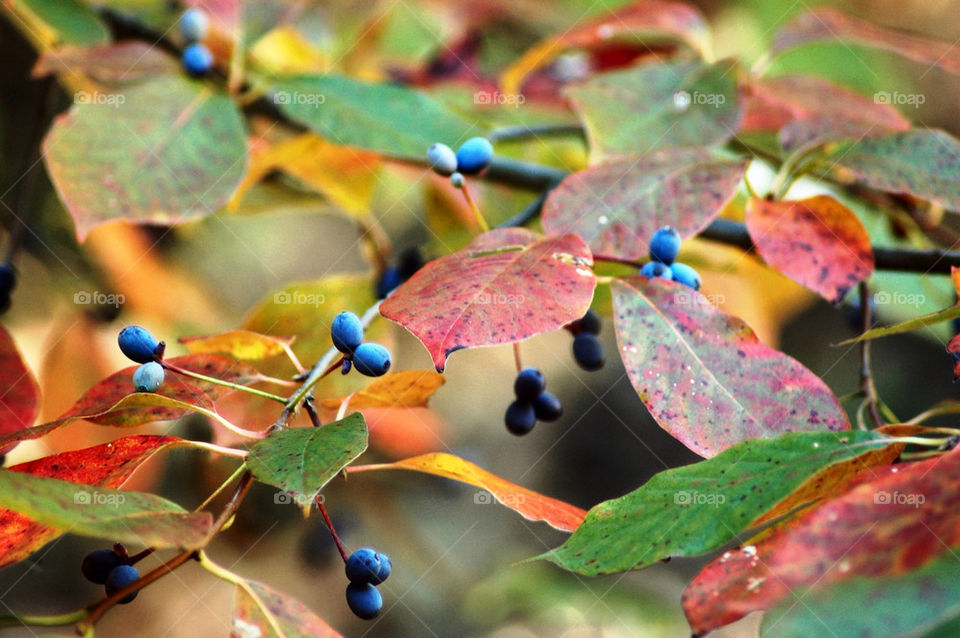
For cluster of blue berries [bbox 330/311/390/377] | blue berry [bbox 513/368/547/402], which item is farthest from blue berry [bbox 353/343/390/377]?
blue berry [bbox 513/368/547/402]

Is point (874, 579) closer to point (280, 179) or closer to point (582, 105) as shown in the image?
point (582, 105)

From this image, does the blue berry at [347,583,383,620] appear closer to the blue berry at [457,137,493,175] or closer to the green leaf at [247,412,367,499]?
the green leaf at [247,412,367,499]

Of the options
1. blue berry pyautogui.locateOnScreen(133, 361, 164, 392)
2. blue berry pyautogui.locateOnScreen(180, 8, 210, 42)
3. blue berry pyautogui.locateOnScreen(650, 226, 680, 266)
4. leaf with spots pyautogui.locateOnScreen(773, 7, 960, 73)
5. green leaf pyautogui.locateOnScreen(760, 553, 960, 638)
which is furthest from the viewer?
blue berry pyautogui.locateOnScreen(180, 8, 210, 42)

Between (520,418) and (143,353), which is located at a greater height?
(143,353)

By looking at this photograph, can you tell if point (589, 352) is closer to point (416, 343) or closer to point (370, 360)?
point (370, 360)

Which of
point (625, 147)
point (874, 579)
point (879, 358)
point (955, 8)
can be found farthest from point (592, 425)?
point (874, 579)

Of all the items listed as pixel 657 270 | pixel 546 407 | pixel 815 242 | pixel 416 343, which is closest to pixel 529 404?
pixel 546 407
